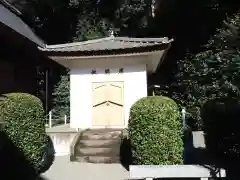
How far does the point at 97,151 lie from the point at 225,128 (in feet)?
16.3

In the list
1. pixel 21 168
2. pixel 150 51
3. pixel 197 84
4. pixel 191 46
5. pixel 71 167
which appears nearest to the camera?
pixel 21 168

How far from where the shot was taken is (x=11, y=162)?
9.16 m

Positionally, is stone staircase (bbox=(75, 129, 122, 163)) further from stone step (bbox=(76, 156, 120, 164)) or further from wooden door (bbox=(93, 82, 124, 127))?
wooden door (bbox=(93, 82, 124, 127))

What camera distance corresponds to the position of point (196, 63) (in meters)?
19.8

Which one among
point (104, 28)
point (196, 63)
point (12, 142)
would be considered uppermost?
point (104, 28)

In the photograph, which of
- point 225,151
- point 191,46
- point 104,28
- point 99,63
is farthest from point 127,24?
point 225,151

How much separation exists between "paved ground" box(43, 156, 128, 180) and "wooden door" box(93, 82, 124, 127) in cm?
410

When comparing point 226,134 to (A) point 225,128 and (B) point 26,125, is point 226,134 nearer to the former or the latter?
(A) point 225,128

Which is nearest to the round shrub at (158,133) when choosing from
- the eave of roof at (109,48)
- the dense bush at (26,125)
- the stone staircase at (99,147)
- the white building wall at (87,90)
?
the stone staircase at (99,147)

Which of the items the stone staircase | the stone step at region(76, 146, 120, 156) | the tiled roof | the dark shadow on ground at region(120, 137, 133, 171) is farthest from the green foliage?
the dark shadow on ground at region(120, 137, 133, 171)

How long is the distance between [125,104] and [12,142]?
6958 millimetres

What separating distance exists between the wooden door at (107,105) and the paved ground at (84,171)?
4.10 metres

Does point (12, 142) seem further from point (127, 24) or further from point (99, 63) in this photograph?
point (127, 24)

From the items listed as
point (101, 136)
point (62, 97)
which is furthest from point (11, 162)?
point (62, 97)
